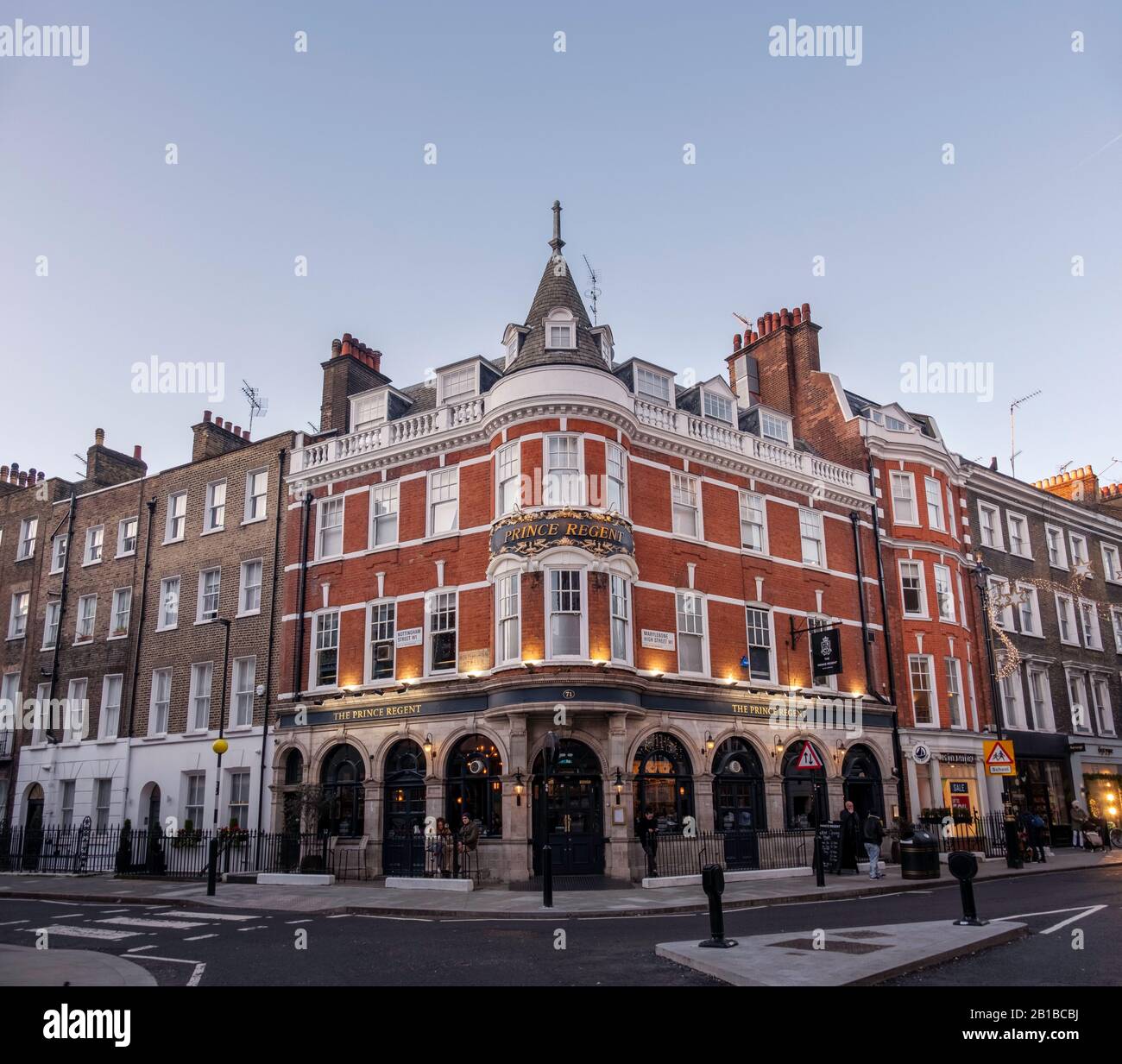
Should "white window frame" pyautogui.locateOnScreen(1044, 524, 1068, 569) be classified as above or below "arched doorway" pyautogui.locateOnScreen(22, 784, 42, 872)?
above

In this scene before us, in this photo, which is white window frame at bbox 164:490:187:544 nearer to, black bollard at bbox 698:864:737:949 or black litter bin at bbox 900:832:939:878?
black litter bin at bbox 900:832:939:878

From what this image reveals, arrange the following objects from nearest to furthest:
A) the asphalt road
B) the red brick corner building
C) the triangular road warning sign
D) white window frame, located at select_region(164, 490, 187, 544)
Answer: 1. the asphalt road
2. the triangular road warning sign
3. the red brick corner building
4. white window frame, located at select_region(164, 490, 187, 544)

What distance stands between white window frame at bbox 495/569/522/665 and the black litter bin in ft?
34.3

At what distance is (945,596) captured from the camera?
32.1 metres

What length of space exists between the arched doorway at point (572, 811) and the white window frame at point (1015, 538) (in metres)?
23.5

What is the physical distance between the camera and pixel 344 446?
94.1ft

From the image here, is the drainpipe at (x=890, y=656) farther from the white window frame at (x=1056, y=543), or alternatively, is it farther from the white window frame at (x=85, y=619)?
the white window frame at (x=85, y=619)

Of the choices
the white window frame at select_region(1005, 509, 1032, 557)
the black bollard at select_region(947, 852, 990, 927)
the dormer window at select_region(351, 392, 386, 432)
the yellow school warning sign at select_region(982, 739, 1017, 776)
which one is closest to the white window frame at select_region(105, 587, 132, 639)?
the dormer window at select_region(351, 392, 386, 432)

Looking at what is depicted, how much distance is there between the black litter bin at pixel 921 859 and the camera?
21.5 m

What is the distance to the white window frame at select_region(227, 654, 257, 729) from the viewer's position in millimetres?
28516

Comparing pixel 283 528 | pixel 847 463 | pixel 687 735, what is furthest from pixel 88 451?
pixel 847 463

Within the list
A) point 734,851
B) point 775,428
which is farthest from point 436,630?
point 775,428

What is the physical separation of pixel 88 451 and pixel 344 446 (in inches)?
604
